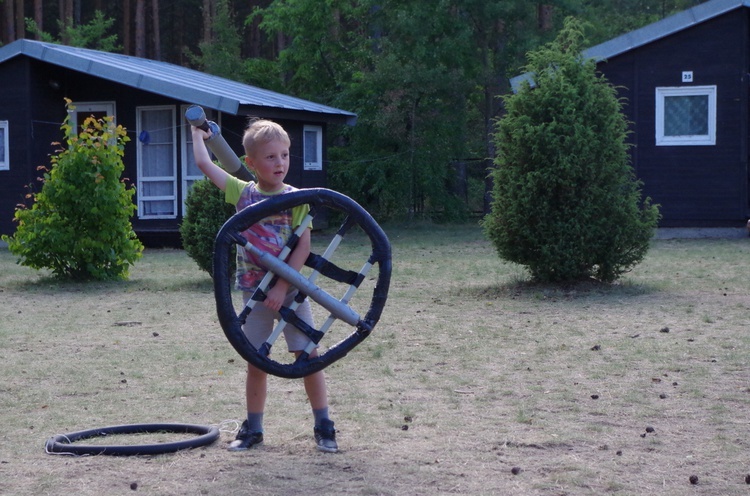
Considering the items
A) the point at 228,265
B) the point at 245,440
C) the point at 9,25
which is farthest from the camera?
the point at 9,25

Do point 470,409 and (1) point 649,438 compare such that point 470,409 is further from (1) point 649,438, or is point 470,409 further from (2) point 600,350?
(2) point 600,350

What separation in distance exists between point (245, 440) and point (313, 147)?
19.2 meters

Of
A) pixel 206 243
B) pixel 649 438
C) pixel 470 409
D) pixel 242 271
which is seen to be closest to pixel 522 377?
pixel 470 409

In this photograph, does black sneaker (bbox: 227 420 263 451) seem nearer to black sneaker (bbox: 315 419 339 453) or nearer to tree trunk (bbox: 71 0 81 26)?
black sneaker (bbox: 315 419 339 453)

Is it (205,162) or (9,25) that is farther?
(9,25)

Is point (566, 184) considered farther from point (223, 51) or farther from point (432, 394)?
point (223, 51)

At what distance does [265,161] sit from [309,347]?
33.9 inches

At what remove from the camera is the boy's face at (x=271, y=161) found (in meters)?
4.45

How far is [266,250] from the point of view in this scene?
4.48 m

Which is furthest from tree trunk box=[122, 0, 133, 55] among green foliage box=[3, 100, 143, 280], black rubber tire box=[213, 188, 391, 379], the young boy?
black rubber tire box=[213, 188, 391, 379]

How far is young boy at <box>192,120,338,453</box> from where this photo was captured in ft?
14.6

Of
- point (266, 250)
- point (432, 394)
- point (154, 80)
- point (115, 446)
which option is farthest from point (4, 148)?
point (266, 250)

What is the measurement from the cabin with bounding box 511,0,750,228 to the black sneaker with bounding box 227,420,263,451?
54.2 ft

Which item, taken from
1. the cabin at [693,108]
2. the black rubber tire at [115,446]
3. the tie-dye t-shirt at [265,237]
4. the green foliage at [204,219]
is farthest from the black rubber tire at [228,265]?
the cabin at [693,108]
